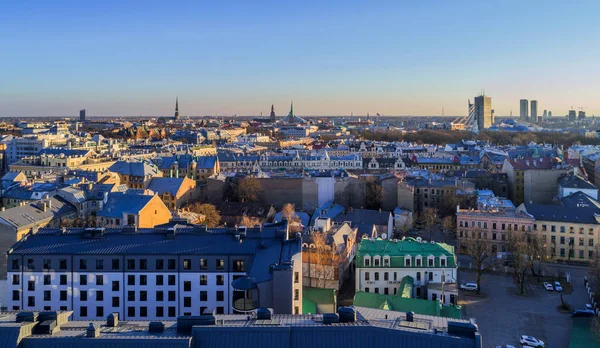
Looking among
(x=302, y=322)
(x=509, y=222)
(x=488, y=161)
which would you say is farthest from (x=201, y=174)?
(x=302, y=322)

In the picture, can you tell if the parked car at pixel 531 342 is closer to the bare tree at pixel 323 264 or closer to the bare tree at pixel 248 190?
the bare tree at pixel 323 264

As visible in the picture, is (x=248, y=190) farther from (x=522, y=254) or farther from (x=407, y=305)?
(x=407, y=305)

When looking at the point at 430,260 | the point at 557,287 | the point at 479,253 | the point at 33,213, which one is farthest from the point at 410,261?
the point at 33,213

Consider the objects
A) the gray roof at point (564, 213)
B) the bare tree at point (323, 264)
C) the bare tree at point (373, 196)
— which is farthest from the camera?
the bare tree at point (373, 196)

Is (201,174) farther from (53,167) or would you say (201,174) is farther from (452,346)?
(452,346)

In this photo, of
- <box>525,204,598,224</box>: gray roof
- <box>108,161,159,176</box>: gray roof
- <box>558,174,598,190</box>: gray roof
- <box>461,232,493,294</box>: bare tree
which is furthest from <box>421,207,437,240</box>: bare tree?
<box>108,161,159,176</box>: gray roof

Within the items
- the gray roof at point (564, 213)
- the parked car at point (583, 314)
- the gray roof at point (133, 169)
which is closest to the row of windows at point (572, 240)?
the gray roof at point (564, 213)

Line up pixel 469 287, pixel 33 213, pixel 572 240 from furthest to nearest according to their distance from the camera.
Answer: pixel 572 240 < pixel 33 213 < pixel 469 287
